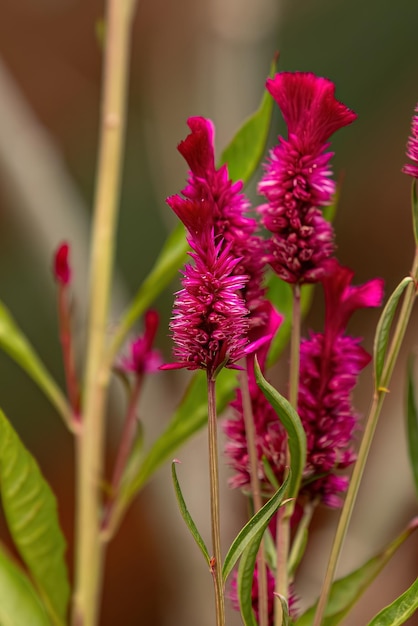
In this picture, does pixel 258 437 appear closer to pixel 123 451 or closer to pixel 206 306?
pixel 206 306

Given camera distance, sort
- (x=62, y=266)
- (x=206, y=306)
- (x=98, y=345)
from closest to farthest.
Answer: (x=206, y=306), (x=62, y=266), (x=98, y=345)

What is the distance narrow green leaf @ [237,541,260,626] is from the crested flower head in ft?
0.18

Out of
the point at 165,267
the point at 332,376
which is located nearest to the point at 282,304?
the point at 165,267

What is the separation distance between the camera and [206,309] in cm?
26

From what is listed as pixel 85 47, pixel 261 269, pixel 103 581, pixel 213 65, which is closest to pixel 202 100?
pixel 213 65

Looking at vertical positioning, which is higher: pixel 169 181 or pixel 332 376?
pixel 169 181

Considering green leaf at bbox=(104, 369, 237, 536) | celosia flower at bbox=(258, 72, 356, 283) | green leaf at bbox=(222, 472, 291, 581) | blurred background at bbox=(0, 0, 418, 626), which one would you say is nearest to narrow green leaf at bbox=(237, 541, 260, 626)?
green leaf at bbox=(222, 472, 291, 581)

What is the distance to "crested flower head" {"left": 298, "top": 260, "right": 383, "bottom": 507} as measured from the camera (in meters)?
0.33

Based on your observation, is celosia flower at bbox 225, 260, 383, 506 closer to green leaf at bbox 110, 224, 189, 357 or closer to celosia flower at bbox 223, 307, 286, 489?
celosia flower at bbox 223, 307, 286, 489

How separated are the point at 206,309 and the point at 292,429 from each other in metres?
0.07

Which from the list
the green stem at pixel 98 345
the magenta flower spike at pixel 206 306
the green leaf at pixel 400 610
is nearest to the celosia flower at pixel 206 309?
the magenta flower spike at pixel 206 306

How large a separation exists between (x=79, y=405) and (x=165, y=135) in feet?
3.74


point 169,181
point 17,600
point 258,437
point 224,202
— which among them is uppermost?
point 169,181

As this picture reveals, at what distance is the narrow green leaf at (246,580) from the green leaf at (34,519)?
0.46ft
